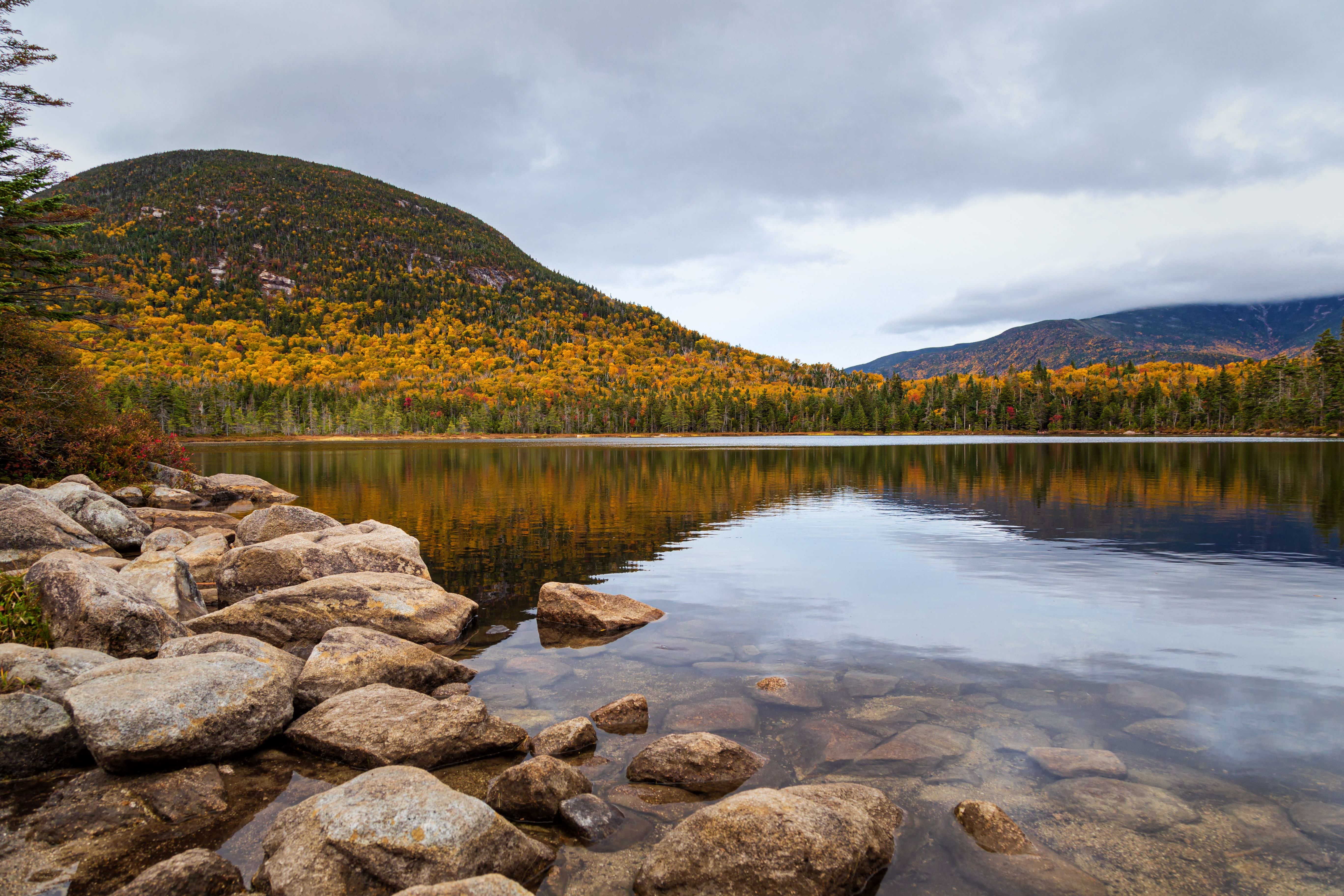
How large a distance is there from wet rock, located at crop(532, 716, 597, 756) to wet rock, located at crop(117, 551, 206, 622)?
8617 mm

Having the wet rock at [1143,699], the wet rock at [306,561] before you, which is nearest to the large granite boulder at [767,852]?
the wet rock at [1143,699]

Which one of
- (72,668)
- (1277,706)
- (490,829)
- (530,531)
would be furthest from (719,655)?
(530,531)

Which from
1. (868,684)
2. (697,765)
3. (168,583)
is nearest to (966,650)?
(868,684)

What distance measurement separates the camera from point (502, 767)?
353 inches

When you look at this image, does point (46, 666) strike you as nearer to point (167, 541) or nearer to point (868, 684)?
point (868, 684)

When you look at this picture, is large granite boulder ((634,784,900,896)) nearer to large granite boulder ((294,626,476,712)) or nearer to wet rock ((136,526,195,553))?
large granite boulder ((294,626,476,712))

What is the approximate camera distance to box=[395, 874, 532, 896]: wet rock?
5062 mm

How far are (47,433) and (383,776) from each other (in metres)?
34.8

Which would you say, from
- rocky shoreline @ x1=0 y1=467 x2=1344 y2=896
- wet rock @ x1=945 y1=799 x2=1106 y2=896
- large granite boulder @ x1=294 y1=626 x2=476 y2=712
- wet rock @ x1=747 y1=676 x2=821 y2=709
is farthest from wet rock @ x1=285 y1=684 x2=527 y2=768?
wet rock @ x1=945 y1=799 x2=1106 y2=896

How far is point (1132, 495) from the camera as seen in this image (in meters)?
39.8

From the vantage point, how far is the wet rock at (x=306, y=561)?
16906mm

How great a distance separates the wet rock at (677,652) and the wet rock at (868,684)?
2.48 m

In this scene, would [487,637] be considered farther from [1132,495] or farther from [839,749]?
[1132,495]

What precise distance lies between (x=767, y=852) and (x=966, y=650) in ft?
30.4
